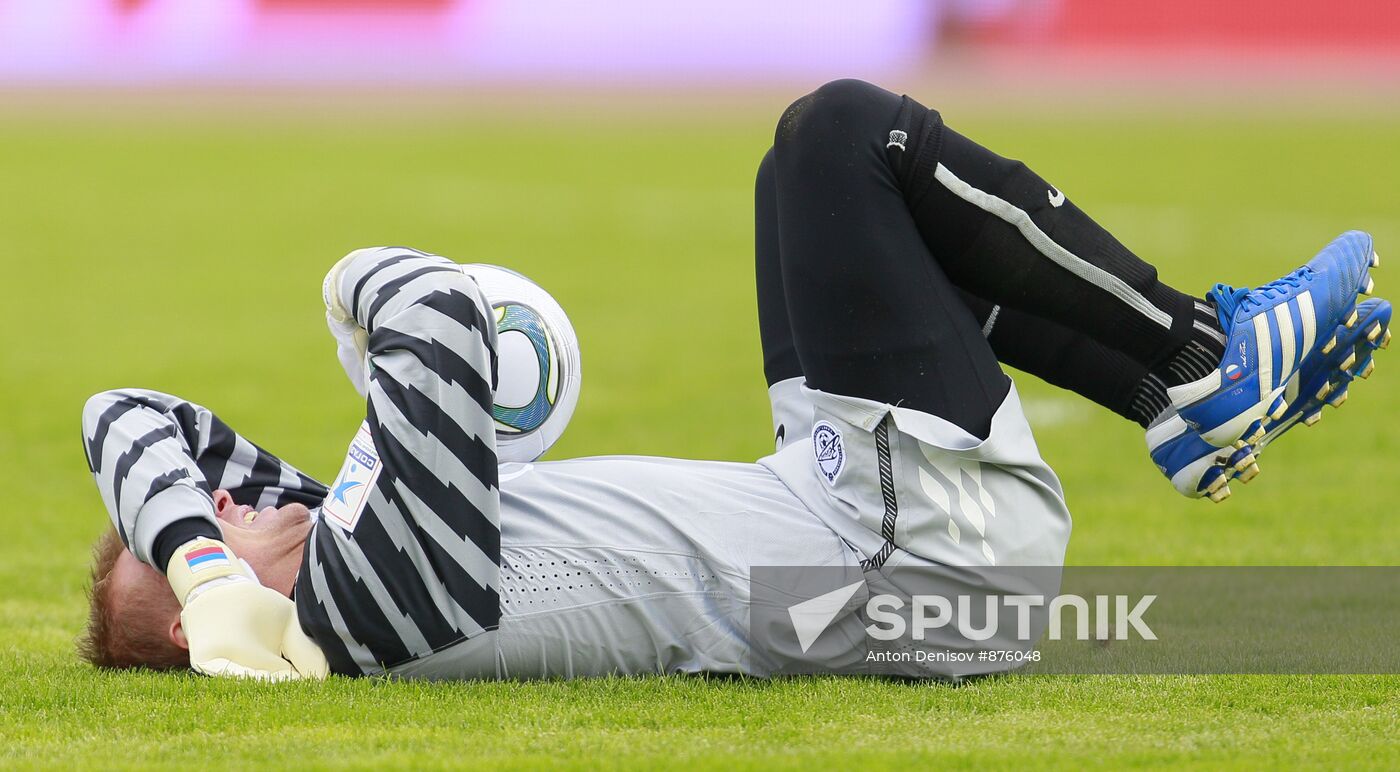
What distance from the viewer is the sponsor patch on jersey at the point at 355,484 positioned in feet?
10.3

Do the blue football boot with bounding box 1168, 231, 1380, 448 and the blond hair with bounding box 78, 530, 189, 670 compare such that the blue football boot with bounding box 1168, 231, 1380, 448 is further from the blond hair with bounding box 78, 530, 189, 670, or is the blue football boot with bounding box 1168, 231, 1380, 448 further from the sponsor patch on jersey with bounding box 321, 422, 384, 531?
the blond hair with bounding box 78, 530, 189, 670

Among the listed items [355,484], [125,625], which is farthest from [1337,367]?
[125,625]

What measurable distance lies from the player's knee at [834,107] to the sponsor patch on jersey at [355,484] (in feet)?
3.34

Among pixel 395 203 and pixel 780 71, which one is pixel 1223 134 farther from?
pixel 395 203

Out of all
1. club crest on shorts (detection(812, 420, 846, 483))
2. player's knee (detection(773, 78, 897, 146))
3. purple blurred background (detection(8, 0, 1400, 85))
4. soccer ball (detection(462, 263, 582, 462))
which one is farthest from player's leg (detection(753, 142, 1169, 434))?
purple blurred background (detection(8, 0, 1400, 85))

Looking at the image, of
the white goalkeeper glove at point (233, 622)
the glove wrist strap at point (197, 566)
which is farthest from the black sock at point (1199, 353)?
the glove wrist strap at point (197, 566)

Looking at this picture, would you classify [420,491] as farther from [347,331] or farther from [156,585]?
[156,585]

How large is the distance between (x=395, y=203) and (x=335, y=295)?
13779 mm

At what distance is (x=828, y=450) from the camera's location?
3.32m

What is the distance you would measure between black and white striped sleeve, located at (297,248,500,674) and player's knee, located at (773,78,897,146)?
Answer: 0.72 m

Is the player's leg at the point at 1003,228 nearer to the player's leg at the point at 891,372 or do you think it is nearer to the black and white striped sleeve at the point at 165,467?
the player's leg at the point at 891,372

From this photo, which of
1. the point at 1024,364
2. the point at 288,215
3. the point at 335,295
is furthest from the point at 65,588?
the point at 288,215

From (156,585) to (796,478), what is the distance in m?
1.31

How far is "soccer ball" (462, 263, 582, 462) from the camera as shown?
11.1 ft
